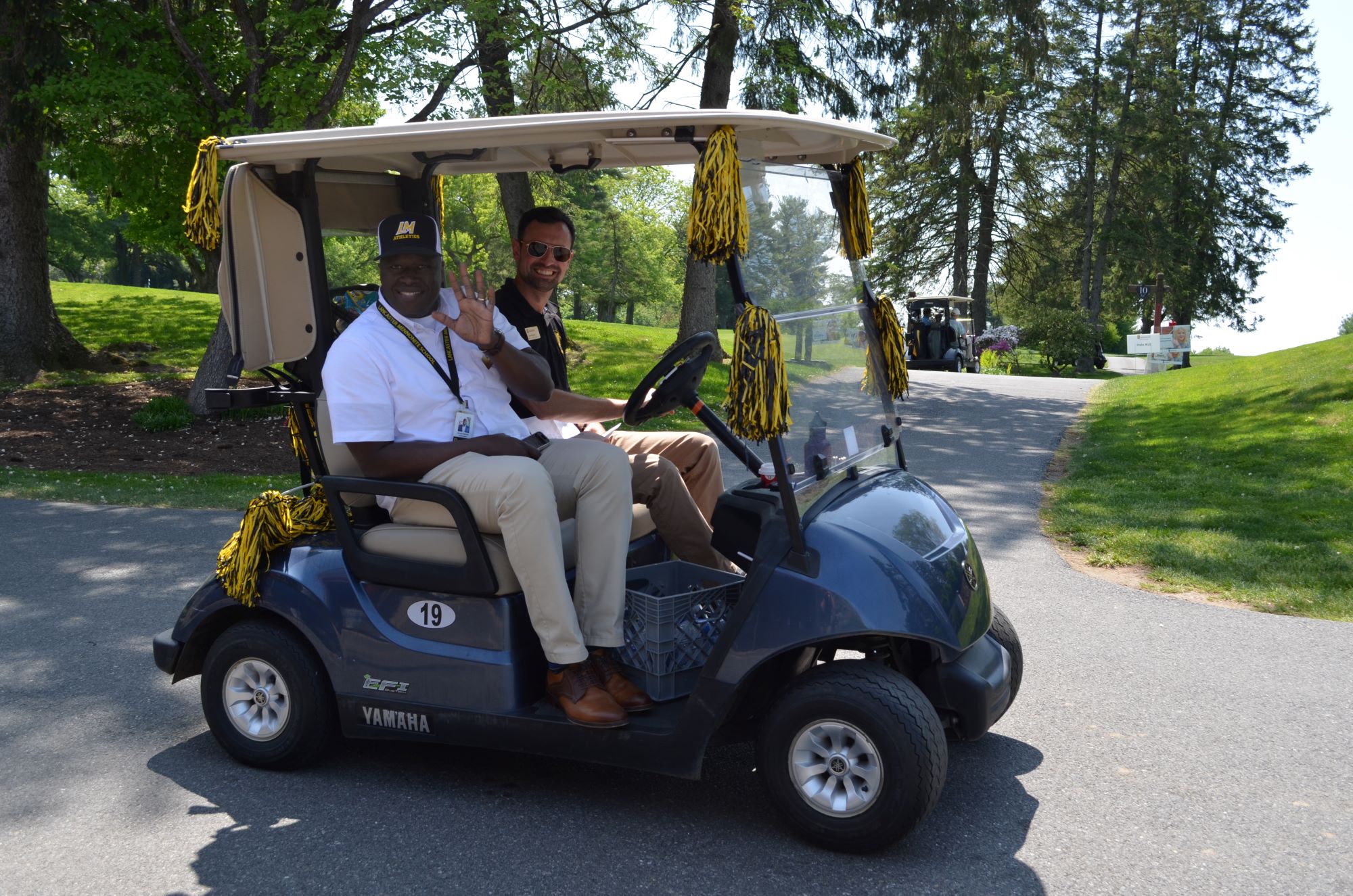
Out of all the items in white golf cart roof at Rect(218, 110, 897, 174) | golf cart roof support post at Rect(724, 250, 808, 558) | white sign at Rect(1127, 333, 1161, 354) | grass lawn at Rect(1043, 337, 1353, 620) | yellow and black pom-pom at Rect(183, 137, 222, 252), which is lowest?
grass lawn at Rect(1043, 337, 1353, 620)

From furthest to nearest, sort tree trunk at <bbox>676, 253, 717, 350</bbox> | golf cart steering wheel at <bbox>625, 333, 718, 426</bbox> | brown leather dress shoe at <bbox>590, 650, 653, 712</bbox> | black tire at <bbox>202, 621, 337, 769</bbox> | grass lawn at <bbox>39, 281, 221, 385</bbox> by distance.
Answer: grass lawn at <bbox>39, 281, 221, 385</bbox>
tree trunk at <bbox>676, 253, 717, 350</bbox>
black tire at <bbox>202, 621, 337, 769</bbox>
golf cart steering wheel at <bbox>625, 333, 718, 426</bbox>
brown leather dress shoe at <bbox>590, 650, 653, 712</bbox>

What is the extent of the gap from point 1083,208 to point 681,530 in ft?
131

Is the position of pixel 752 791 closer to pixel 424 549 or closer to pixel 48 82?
pixel 424 549

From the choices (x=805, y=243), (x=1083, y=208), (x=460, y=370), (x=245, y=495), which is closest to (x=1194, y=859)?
(x=805, y=243)

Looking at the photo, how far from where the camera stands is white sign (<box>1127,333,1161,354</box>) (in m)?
25.8

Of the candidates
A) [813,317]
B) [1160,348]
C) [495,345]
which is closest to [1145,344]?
[1160,348]

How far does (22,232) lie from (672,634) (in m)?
13.7

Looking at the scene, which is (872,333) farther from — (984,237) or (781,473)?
(984,237)

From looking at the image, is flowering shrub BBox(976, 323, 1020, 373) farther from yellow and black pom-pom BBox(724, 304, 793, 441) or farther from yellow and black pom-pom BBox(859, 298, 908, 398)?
yellow and black pom-pom BBox(724, 304, 793, 441)

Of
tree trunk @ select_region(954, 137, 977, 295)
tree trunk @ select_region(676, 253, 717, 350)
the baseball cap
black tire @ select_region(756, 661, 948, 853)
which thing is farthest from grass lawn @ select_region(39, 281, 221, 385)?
tree trunk @ select_region(954, 137, 977, 295)

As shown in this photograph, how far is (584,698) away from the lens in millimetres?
3219

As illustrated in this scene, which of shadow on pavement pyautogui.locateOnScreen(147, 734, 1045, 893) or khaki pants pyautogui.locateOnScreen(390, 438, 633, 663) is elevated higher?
khaki pants pyautogui.locateOnScreen(390, 438, 633, 663)

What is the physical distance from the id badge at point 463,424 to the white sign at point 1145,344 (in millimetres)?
24935

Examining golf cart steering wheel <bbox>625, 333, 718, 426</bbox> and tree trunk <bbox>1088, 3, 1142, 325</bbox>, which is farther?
tree trunk <bbox>1088, 3, 1142, 325</bbox>
